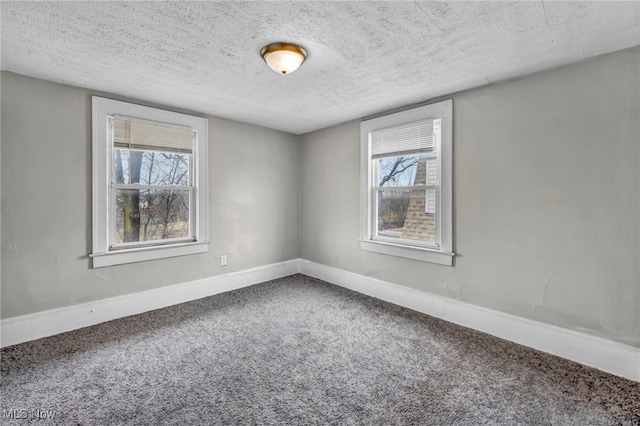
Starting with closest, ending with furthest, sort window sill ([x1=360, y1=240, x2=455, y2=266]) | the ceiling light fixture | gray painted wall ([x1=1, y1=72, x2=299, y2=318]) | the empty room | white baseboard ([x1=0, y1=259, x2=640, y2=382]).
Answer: the empty room → the ceiling light fixture → white baseboard ([x1=0, y1=259, x2=640, y2=382]) → gray painted wall ([x1=1, y1=72, x2=299, y2=318]) → window sill ([x1=360, y1=240, x2=455, y2=266])

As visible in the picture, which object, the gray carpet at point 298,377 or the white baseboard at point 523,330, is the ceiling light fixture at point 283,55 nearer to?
the gray carpet at point 298,377

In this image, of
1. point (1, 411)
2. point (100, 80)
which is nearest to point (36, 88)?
point (100, 80)

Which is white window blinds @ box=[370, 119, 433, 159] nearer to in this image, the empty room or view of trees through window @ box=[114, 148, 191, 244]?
the empty room

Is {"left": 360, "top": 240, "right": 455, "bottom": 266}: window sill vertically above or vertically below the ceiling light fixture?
below

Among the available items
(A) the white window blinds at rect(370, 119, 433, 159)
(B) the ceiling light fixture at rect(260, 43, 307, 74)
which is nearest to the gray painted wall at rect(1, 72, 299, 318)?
(B) the ceiling light fixture at rect(260, 43, 307, 74)

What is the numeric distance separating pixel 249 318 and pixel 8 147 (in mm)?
2593

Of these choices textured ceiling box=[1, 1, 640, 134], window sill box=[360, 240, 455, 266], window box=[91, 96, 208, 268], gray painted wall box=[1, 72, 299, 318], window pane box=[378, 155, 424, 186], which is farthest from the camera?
window pane box=[378, 155, 424, 186]

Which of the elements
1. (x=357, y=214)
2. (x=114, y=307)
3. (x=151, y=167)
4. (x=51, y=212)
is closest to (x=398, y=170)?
(x=357, y=214)

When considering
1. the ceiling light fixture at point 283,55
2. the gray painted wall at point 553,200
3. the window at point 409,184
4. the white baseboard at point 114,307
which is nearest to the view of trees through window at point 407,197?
the window at point 409,184

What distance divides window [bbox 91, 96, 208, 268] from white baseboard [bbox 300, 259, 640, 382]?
239 centimetres

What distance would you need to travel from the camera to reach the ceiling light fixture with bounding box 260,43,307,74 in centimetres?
203

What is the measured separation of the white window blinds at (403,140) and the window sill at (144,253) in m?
2.52

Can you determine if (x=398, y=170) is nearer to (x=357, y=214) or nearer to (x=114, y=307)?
(x=357, y=214)

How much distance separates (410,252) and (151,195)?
3.04 meters
